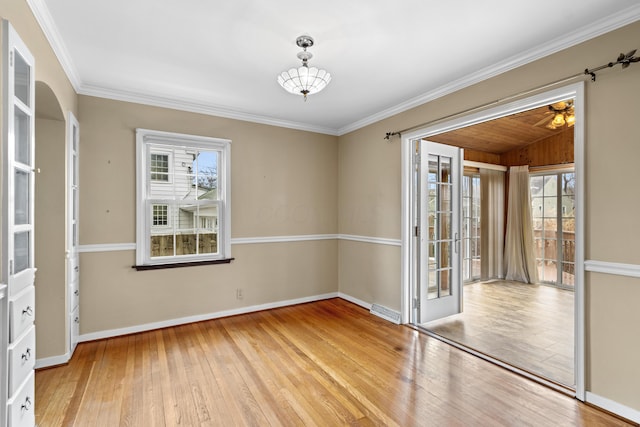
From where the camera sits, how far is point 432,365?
2719 millimetres

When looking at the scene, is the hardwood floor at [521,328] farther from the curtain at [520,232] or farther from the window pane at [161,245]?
the window pane at [161,245]

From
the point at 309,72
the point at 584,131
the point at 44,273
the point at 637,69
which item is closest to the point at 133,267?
the point at 44,273

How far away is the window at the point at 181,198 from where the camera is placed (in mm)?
3496

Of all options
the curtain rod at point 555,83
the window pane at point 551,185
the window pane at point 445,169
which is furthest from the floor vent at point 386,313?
the window pane at point 551,185

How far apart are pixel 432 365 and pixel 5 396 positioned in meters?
2.81

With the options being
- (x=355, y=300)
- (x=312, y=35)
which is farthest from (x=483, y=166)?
(x=312, y=35)

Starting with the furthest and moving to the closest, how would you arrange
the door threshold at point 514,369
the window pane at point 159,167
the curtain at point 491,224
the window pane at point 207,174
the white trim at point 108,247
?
the curtain at point 491,224, the window pane at point 207,174, the window pane at point 159,167, the white trim at point 108,247, the door threshold at point 514,369

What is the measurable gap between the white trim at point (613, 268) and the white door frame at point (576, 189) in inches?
2.0

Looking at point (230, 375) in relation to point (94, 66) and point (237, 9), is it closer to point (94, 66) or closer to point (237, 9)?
point (237, 9)

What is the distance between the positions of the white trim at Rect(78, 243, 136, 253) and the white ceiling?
1584 mm

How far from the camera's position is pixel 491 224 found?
20.4 feet

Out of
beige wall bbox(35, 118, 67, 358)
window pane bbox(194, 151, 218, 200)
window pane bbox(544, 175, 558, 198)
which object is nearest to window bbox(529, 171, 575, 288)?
window pane bbox(544, 175, 558, 198)

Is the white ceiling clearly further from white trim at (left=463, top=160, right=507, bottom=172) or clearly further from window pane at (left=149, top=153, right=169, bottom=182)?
white trim at (left=463, top=160, right=507, bottom=172)

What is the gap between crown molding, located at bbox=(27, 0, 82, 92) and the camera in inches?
75.6
